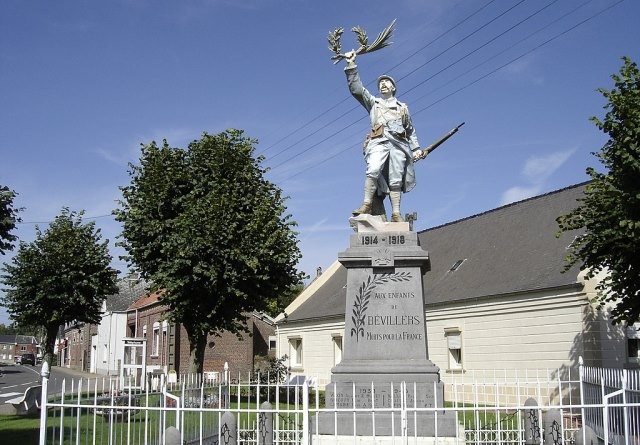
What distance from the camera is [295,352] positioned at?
34.0 m

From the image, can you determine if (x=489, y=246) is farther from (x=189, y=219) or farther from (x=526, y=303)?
(x=189, y=219)

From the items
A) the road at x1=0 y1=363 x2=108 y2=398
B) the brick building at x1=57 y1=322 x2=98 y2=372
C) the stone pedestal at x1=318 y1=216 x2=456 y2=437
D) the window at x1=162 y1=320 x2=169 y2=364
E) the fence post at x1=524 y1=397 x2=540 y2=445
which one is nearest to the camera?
the stone pedestal at x1=318 y1=216 x2=456 y2=437

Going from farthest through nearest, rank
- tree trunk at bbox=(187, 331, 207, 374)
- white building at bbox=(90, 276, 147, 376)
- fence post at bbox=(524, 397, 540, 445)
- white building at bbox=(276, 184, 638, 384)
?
white building at bbox=(90, 276, 147, 376) → tree trunk at bbox=(187, 331, 207, 374) → white building at bbox=(276, 184, 638, 384) → fence post at bbox=(524, 397, 540, 445)

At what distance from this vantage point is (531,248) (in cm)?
2255

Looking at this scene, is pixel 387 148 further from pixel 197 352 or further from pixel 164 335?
pixel 164 335

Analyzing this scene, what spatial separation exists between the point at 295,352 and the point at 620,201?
23.7 m

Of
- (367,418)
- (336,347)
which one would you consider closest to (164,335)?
(336,347)

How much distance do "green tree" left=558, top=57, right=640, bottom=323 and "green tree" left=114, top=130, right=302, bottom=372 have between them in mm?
9498

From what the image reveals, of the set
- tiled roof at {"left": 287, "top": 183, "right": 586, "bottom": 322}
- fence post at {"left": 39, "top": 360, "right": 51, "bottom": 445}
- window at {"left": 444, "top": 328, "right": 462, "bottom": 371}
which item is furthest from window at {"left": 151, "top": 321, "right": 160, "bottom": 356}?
fence post at {"left": 39, "top": 360, "right": 51, "bottom": 445}

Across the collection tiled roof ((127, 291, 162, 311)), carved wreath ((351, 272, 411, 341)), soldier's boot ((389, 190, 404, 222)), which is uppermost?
tiled roof ((127, 291, 162, 311))

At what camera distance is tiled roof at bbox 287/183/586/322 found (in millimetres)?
21031

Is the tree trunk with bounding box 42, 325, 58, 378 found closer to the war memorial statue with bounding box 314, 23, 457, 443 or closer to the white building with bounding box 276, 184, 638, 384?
the white building with bounding box 276, 184, 638, 384

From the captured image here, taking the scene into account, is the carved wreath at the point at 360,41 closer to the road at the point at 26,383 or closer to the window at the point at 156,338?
the road at the point at 26,383

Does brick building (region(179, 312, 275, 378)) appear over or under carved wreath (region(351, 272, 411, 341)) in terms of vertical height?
under
